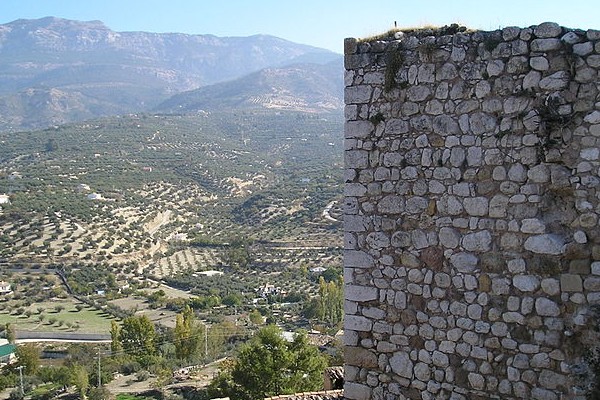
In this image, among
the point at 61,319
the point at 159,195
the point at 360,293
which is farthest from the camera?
the point at 159,195

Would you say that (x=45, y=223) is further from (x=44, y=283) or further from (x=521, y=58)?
(x=521, y=58)

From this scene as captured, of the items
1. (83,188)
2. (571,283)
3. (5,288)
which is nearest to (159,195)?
(83,188)

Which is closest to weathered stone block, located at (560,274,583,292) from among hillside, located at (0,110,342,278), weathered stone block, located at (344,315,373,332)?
weathered stone block, located at (344,315,373,332)

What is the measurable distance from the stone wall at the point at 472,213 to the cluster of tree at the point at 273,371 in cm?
1503

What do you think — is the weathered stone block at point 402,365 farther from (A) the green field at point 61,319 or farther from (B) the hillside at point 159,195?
(B) the hillside at point 159,195

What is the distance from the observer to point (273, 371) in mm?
20000

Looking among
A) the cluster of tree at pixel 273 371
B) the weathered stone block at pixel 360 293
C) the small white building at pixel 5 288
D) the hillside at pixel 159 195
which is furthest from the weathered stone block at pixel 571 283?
the small white building at pixel 5 288

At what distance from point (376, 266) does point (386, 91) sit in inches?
57.0

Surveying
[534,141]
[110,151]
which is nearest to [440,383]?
[534,141]

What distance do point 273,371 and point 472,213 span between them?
53.5 feet

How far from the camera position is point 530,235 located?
4.49m

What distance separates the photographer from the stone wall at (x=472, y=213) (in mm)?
4324

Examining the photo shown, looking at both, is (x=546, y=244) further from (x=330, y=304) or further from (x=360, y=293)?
(x=330, y=304)

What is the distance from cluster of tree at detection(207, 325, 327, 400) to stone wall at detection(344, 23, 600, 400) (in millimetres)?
15029
